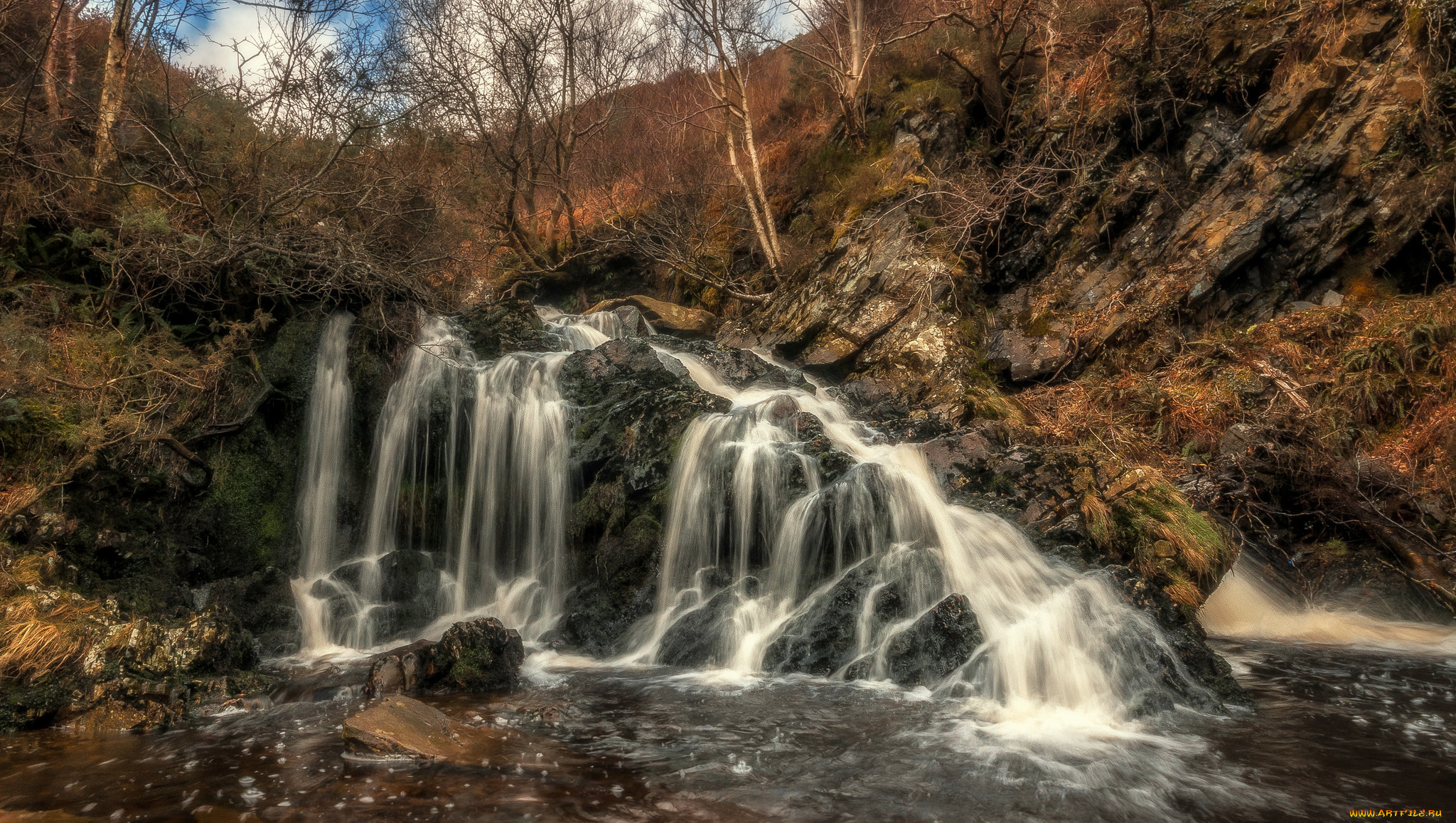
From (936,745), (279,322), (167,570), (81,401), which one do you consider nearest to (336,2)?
(279,322)

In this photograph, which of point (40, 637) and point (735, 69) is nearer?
point (40, 637)

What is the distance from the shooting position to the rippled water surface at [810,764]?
3572 millimetres

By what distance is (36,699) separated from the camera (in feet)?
15.4

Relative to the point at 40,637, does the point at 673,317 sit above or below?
above

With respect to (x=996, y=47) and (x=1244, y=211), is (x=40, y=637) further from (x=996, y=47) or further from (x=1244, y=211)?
(x=996, y=47)

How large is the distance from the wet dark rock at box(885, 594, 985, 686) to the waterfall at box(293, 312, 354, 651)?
6.12 metres

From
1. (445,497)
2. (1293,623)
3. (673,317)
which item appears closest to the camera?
(1293,623)

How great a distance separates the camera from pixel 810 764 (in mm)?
4137

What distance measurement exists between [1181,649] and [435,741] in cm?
519

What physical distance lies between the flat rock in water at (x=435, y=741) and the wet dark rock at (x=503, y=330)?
6.15 m

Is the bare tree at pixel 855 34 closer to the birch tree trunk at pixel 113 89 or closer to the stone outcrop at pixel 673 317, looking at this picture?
the stone outcrop at pixel 673 317

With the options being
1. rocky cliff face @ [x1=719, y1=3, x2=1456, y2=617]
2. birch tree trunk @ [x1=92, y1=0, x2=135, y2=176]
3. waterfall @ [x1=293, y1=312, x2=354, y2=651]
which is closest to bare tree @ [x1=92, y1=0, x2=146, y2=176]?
birch tree trunk @ [x1=92, y1=0, x2=135, y2=176]

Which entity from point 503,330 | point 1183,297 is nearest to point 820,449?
point 503,330

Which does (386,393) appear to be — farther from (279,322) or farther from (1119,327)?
(1119,327)
